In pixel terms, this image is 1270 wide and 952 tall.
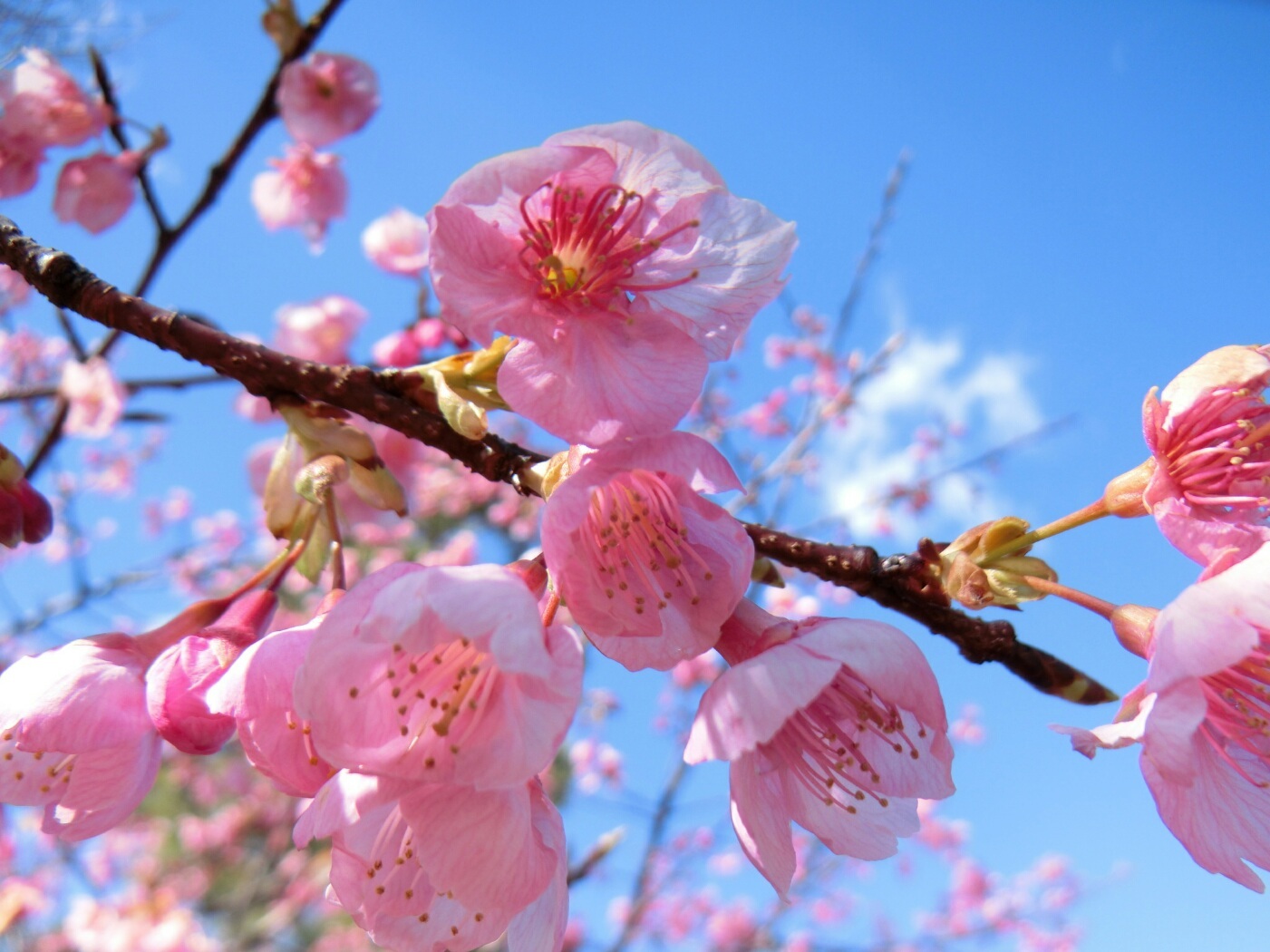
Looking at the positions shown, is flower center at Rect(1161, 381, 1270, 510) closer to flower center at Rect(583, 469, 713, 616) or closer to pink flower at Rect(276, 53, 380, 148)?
flower center at Rect(583, 469, 713, 616)

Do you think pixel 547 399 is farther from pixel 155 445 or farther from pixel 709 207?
pixel 155 445

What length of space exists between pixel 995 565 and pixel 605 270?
52cm

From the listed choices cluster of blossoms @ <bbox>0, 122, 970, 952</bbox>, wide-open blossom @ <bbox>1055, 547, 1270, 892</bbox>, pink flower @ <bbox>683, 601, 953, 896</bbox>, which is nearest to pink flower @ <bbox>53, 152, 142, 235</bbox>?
cluster of blossoms @ <bbox>0, 122, 970, 952</bbox>

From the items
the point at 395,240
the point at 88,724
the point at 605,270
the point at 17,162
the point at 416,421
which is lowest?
the point at 88,724

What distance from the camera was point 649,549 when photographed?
2.87 feet

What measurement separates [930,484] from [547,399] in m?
5.24

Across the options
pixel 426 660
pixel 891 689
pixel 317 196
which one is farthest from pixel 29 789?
pixel 317 196

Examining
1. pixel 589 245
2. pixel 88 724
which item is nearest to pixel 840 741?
pixel 589 245

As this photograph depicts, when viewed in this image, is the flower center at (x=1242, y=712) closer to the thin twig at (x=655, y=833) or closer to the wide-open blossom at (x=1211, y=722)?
the wide-open blossom at (x=1211, y=722)

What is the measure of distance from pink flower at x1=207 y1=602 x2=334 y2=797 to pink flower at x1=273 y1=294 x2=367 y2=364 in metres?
2.47

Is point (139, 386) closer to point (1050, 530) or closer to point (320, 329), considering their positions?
point (320, 329)

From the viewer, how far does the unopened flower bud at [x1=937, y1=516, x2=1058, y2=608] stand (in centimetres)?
78

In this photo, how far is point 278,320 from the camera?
3.25 m

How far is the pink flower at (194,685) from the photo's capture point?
0.83 meters
